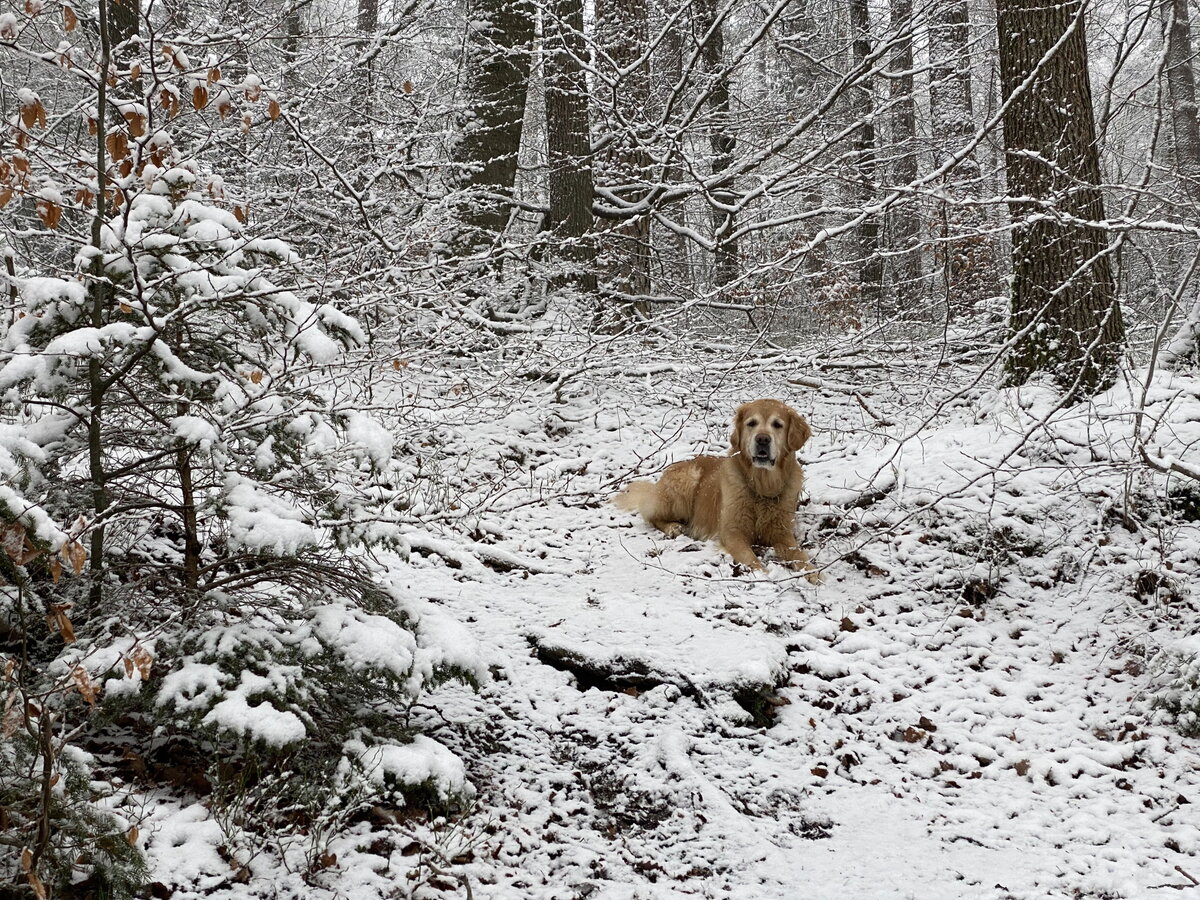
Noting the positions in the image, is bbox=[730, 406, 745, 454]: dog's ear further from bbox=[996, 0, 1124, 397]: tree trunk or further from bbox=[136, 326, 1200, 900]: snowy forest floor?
bbox=[996, 0, 1124, 397]: tree trunk

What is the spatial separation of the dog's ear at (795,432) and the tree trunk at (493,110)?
15.2 ft

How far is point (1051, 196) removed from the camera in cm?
623

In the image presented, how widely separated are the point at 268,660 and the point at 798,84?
1475 cm

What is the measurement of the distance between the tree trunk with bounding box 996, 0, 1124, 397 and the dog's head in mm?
1742

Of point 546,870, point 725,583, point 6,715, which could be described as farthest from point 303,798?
point 725,583

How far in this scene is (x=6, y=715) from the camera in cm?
228

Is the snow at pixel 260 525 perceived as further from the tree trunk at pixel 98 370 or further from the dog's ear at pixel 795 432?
the dog's ear at pixel 795 432

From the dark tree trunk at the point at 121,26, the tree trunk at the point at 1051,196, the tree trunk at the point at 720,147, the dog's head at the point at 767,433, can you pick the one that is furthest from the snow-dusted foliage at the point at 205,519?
the tree trunk at the point at 720,147

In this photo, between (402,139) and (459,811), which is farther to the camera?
(402,139)

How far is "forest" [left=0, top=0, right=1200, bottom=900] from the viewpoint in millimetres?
3135

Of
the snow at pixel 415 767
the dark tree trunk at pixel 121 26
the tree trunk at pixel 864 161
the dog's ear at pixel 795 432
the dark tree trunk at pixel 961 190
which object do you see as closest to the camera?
the snow at pixel 415 767

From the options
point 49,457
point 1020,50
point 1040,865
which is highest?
point 1020,50

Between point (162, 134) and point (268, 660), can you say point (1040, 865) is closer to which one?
point (268, 660)

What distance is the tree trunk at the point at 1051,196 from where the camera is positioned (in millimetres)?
6355
